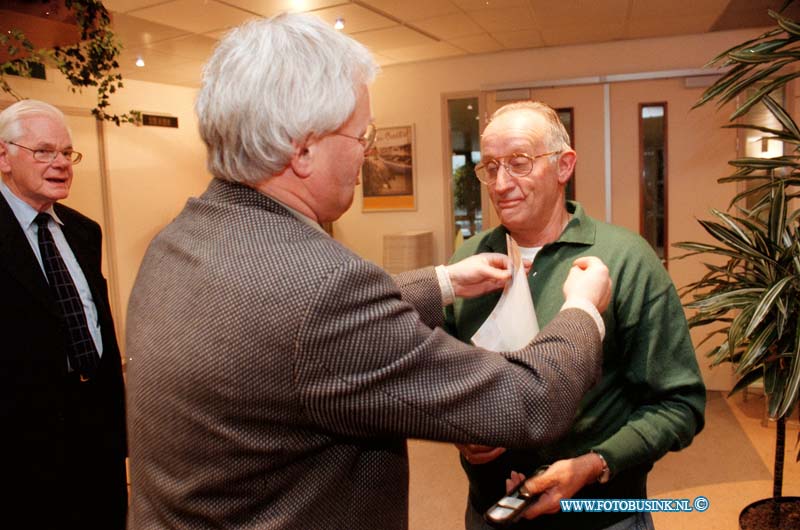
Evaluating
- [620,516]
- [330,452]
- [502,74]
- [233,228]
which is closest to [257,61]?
[233,228]

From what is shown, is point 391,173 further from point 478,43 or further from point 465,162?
point 478,43

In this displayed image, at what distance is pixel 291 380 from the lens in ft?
2.45

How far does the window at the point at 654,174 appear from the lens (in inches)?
187

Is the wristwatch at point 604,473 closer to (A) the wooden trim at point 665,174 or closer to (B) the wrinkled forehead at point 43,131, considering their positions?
(B) the wrinkled forehead at point 43,131

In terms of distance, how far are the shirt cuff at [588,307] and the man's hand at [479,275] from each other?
398 mm

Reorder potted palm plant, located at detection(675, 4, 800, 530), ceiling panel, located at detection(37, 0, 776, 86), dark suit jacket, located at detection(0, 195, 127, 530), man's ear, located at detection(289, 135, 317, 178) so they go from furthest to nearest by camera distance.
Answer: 1. ceiling panel, located at detection(37, 0, 776, 86)
2. potted palm plant, located at detection(675, 4, 800, 530)
3. dark suit jacket, located at detection(0, 195, 127, 530)
4. man's ear, located at detection(289, 135, 317, 178)

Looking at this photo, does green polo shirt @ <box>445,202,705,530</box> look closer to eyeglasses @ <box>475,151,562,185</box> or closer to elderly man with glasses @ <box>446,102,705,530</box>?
elderly man with glasses @ <box>446,102,705,530</box>

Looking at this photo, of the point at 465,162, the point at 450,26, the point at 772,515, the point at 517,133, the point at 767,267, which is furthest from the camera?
the point at 465,162

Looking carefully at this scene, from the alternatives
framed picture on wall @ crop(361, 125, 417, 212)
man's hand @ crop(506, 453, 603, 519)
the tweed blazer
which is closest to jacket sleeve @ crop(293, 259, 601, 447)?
the tweed blazer

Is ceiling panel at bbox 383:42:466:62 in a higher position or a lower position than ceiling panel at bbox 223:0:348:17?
higher

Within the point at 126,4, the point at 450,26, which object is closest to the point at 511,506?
the point at 126,4

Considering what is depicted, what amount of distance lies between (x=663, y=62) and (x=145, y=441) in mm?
4893

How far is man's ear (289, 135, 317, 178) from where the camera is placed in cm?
86

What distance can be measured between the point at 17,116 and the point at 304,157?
6.14 feet
